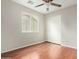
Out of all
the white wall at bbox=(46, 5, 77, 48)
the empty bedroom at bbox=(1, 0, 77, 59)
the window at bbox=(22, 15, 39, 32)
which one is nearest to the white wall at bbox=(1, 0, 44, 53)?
the empty bedroom at bbox=(1, 0, 77, 59)

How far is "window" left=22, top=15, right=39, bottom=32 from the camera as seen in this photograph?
183 inches

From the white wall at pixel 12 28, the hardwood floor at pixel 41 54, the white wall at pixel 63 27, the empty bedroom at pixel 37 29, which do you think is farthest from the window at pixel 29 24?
the hardwood floor at pixel 41 54

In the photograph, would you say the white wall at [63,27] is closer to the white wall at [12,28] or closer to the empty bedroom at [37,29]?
the empty bedroom at [37,29]

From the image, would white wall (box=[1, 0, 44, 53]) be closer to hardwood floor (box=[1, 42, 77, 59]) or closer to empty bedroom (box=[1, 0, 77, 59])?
empty bedroom (box=[1, 0, 77, 59])

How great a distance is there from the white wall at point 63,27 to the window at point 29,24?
49.8 inches

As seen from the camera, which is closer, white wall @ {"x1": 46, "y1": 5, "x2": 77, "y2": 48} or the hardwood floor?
the hardwood floor

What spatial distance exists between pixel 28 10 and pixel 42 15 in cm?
177

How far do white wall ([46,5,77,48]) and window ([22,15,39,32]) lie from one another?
126 centimetres

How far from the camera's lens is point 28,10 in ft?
15.6

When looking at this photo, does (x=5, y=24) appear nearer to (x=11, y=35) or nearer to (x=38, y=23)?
(x=11, y=35)

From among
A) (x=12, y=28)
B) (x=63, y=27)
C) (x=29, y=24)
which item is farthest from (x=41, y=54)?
(x=63, y=27)

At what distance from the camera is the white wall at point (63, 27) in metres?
4.22

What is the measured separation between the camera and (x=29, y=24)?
5012 millimetres

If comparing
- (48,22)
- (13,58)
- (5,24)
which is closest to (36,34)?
(48,22)
